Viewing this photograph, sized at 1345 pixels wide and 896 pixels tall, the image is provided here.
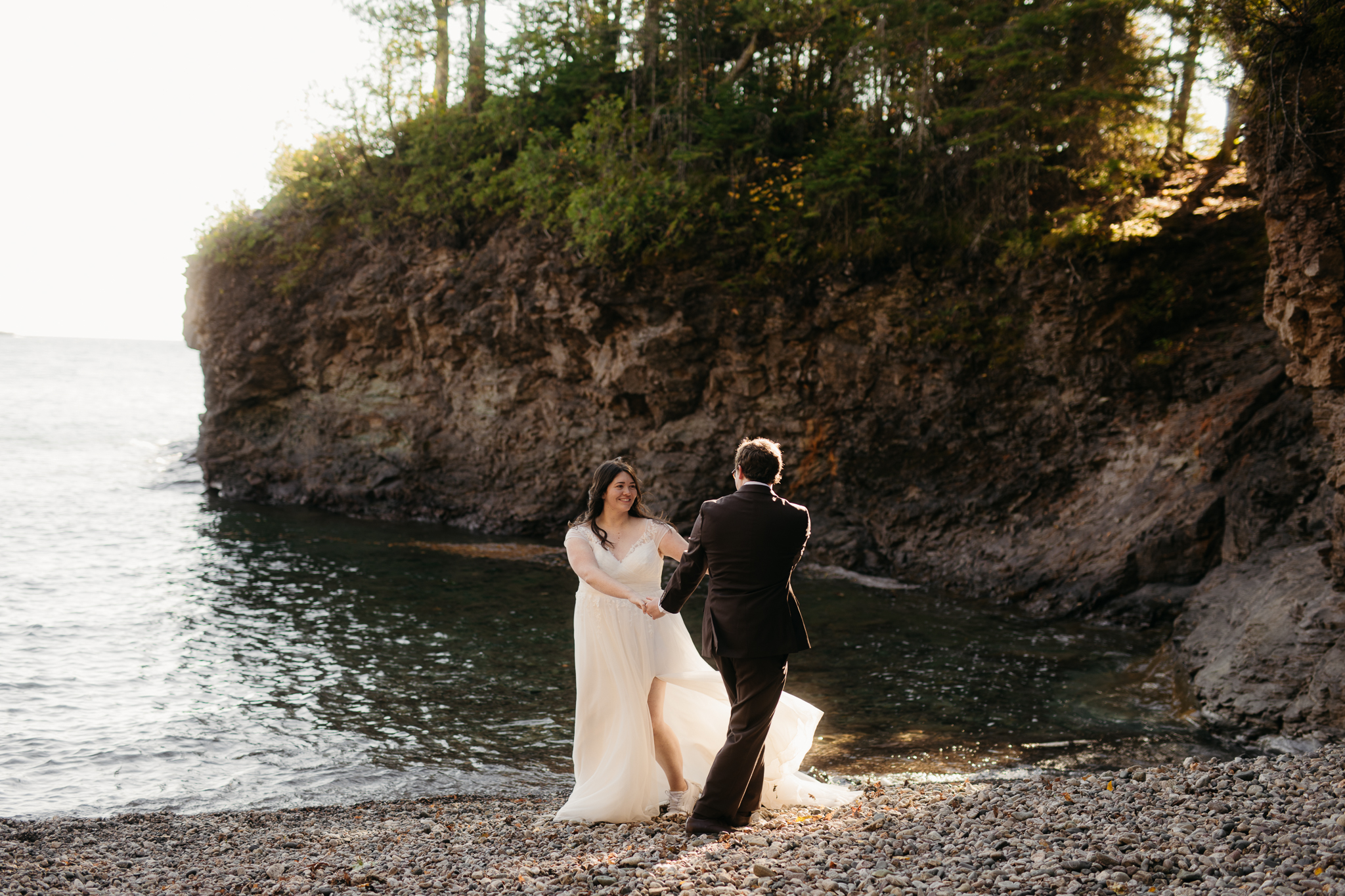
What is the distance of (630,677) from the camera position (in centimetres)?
574

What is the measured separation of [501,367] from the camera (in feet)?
72.4

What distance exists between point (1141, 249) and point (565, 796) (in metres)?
12.4

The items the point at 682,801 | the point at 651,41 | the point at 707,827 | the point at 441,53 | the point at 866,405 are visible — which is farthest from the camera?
the point at 441,53

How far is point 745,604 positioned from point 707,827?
1.33m

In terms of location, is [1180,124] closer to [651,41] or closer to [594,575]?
[651,41]

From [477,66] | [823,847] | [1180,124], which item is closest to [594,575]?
[823,847]

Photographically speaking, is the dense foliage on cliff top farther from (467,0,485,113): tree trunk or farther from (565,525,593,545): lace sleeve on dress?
(565,525,593,545): lace sleeve on dress

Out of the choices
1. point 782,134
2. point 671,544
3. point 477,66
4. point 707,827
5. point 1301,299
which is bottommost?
point 707,827

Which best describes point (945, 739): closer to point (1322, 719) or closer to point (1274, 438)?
point (1322, 719)

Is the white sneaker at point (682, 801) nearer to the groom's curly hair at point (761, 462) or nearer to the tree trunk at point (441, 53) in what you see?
the groom's curly hair at point (761, 462)

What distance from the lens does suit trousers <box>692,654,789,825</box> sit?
520 cm

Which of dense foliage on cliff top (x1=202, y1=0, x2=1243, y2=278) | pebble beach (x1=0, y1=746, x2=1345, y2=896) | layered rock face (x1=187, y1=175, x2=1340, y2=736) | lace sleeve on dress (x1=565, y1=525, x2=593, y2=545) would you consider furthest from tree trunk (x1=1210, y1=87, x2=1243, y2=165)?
lace sleeve on dress (x1=565, y1=525, x2=593, y2=545)

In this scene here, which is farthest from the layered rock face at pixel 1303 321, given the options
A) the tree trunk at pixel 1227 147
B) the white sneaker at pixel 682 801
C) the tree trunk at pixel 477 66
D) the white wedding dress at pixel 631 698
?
the tree trunk at pixel 477 66

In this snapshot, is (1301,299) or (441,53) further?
(441,53)
